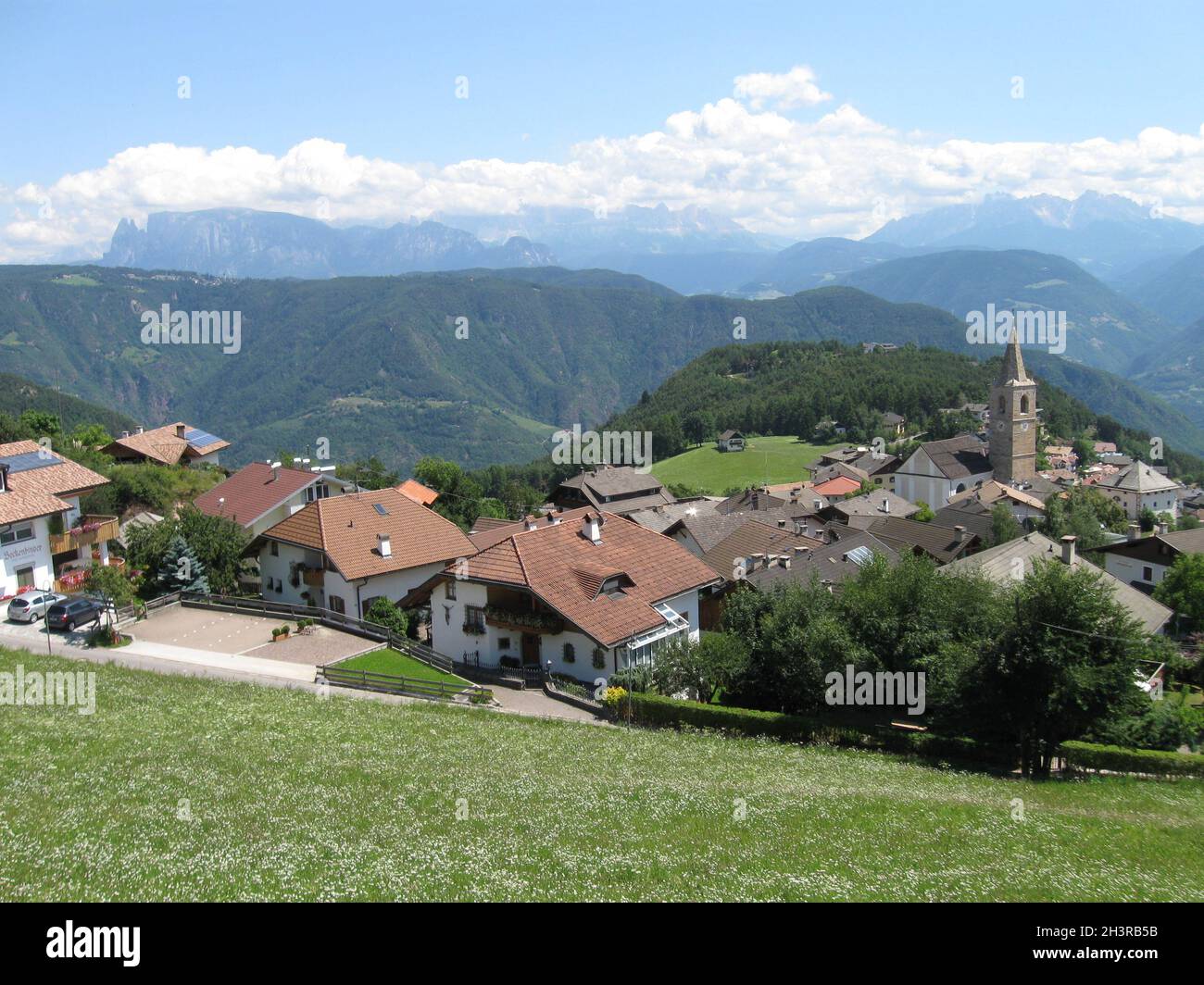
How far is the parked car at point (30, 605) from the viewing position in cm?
3647

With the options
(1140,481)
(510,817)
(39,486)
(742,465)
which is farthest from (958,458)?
(510,817)

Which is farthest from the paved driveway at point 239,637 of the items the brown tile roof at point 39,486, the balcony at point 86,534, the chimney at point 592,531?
the chimney at point 592,531

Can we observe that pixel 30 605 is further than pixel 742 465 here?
No

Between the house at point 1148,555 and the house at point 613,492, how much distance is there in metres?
51.7

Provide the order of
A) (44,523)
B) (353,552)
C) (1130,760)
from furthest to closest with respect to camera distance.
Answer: (353,552), (44,523), (1130,760)

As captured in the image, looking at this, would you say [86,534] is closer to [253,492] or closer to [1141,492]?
[253,492]

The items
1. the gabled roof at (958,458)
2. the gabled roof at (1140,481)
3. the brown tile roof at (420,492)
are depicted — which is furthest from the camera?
the gabled roof at (1140,481)

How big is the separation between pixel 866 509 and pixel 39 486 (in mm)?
66023

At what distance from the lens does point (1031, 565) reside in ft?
164

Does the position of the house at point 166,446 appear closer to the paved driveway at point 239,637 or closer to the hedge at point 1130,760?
the paved driveway at point 239,637

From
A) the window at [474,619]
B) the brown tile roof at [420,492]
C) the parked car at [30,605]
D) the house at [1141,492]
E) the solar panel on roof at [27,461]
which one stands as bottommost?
the house at [1141,492]

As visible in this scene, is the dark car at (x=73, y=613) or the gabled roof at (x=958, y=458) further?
the gabled roof at (x=958, y=458)

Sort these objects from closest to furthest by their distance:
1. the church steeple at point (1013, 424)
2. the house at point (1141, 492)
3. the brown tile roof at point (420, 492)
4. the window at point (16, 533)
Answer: the window at point (16, 533), the brown tile roof at point (420, 492), the church steeple at point (1013, 424), the house at point (1141, 492)
